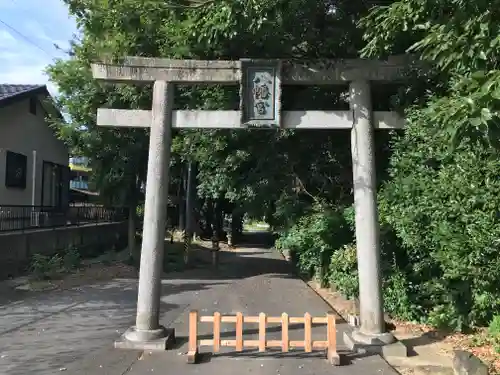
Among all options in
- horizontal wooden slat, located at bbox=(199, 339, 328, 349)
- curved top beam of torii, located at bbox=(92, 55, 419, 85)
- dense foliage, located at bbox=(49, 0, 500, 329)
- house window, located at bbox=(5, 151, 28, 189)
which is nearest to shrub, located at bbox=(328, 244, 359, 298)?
dense foliage, located at bbox=(49, 0, 500, 329)

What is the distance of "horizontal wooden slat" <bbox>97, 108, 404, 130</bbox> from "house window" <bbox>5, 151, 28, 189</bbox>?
1114cm

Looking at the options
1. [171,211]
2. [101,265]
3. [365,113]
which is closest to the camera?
[365,113]

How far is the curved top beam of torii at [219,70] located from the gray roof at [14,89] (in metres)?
11.1

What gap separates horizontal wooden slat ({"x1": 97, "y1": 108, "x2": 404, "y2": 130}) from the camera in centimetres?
798

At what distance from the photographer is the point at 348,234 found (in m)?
11.1

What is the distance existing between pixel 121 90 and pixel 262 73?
747cm

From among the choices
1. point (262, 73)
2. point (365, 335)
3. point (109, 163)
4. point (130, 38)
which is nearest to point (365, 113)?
point (262, 73)

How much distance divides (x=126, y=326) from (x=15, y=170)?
1150 cm

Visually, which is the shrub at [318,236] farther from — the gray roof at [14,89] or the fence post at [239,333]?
the gray roof at [14,89]

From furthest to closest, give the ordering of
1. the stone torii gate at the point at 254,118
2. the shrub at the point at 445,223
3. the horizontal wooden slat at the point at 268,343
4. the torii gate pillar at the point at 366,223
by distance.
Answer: the stone torii gate at the point at 254,118 < the torii gate pillar at the point at 366,223 < the horizontal wooden slat at the point at 268,343 < the shrub at the point at 445,223

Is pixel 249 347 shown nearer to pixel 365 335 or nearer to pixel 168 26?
pixel 365 335

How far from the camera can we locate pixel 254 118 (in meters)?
7.91

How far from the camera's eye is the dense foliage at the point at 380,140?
13.9ft

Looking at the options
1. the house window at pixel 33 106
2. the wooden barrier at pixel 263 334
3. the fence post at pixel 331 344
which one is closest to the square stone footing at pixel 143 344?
the wooden barrier at pixel 263 334
